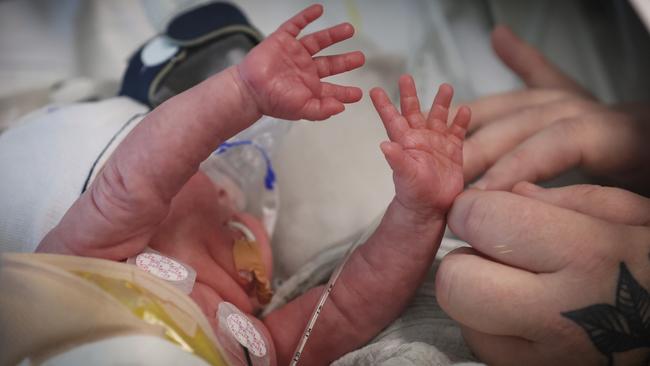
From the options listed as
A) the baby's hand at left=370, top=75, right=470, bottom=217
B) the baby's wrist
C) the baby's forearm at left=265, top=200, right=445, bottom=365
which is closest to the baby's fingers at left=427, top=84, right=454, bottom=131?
the baby's hand at left=370, top=75, right=470, bottom=217

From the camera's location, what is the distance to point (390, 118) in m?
0.66

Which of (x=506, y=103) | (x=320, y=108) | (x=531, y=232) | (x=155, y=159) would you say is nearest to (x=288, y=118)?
(x=320, y=108)

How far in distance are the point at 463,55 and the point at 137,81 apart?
0.59 m

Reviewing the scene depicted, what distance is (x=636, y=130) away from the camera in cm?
77

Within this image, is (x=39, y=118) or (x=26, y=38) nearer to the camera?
(x=39, y=118)

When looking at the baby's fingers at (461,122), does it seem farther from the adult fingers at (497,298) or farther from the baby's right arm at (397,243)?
the adult fingers at (497,298)

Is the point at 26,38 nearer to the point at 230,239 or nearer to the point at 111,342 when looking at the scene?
the point at 230,239

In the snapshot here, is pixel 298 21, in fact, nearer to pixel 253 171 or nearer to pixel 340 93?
pixel 340 93

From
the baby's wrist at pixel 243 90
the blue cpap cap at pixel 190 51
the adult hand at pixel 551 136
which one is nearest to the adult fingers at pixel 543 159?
the adult hand at pixel 551 136

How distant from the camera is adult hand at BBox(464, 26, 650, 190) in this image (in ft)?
2.49

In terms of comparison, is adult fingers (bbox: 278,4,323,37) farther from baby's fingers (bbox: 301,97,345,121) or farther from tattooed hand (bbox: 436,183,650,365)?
tattooed hand (bbox: 436,183,650,365)

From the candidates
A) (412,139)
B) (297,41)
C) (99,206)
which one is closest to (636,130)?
(412,139)

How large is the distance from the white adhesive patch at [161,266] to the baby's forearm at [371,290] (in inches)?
6.6

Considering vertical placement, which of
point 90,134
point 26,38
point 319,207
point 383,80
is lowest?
point 319,207
